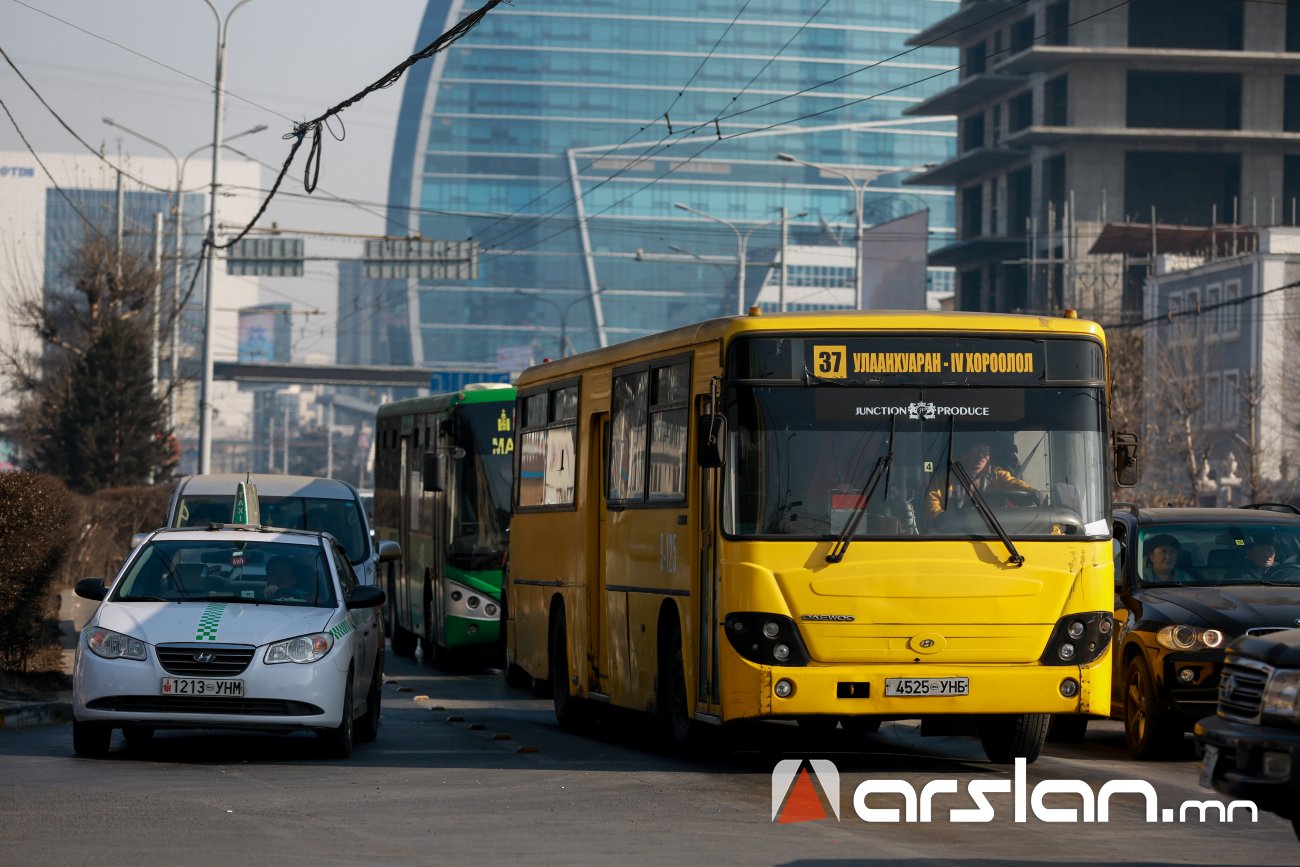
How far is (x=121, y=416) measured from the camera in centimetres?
5009

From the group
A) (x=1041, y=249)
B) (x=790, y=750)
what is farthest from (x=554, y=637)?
(x=1041, y=249)

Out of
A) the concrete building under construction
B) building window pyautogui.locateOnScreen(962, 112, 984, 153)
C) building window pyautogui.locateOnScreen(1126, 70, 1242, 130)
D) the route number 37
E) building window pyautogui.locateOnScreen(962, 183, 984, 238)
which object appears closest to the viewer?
the route number 37

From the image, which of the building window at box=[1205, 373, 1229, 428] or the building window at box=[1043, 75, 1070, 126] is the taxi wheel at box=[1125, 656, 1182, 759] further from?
the building window at box=[1043, 75, 1070, 126]

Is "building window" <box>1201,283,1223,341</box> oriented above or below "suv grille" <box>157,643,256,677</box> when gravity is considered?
above

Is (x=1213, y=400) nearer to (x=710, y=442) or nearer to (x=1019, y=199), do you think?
(x=1019, y=199)

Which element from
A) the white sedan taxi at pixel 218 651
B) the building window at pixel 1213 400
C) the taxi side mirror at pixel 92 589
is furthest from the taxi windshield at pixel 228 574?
the building window at pixel 1213 400

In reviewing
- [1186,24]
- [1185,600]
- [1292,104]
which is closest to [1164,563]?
[1185,600]

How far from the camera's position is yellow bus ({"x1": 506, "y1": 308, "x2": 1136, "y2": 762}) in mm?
12023

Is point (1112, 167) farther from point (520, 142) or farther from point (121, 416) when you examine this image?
point (520, 142)

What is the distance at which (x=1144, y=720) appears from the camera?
1370 centimetres

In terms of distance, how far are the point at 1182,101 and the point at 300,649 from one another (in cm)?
8419

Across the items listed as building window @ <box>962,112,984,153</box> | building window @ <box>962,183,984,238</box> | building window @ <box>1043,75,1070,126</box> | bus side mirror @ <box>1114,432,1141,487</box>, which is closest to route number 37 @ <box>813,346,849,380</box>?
bus side mirror @ <box>1114,432,1141,487</box>

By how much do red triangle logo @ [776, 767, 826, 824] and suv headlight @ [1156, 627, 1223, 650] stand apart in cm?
266

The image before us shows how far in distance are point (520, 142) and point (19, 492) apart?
180074 mm
